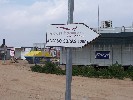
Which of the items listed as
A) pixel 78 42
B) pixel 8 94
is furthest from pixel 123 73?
pixel 78 42

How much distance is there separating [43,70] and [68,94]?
22.5 m

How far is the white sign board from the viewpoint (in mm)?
Answer: 5441

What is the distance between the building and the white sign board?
20.2 m

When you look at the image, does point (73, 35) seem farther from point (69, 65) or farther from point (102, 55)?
point (102, 55)

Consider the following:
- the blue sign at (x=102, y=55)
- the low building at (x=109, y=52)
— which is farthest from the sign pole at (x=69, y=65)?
the blue sign at (x=102, y=55)

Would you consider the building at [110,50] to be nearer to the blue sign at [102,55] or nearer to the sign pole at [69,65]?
the blue sign at [102,55]

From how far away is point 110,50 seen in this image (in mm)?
27500

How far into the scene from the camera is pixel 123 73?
78.2 ft

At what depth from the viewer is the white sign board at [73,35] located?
5.44m

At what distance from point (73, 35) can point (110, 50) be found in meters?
22.3

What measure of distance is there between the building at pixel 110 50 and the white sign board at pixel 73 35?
66.2ft

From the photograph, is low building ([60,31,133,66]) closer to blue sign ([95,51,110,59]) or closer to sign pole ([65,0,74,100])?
blue sign ([95,51,110,59])

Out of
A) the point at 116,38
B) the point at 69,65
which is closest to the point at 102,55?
the point at 116,38

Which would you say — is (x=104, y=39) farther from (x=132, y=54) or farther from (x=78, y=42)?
(x=78, y=42)
